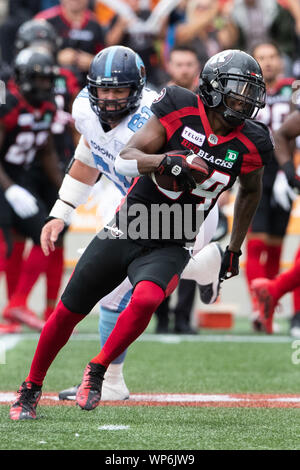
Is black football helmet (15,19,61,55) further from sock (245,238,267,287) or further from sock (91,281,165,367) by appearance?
sock (91,281,165,367)

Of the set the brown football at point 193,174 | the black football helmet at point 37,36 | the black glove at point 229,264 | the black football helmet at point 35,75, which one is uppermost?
the black football helmet at point 37,36

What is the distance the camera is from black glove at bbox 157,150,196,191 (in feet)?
12.1

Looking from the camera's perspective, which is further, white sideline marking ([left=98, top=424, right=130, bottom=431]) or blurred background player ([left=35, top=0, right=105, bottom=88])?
blurred background player ([left=35, top=0, right=105, bottom=88])

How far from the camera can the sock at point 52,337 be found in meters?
3.96

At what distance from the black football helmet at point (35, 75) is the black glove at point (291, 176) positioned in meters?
1.81

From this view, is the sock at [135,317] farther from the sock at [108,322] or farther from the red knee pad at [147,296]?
the sock at [108,322]

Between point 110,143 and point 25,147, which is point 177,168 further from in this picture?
point 25,147

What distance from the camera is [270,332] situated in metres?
6.97

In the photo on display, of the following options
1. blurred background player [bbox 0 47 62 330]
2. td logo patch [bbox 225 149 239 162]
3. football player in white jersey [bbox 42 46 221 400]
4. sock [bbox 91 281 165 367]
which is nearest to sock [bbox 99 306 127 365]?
football player in white jersey [bbox 42 46 221 400]

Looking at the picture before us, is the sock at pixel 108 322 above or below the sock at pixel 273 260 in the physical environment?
below

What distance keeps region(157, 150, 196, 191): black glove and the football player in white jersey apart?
70 centimetres

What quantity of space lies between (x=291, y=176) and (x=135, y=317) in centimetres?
260

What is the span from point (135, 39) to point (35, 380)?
19.4 ft

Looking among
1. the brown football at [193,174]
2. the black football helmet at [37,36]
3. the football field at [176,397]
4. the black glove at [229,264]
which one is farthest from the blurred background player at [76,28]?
the brown football at [193,174]
